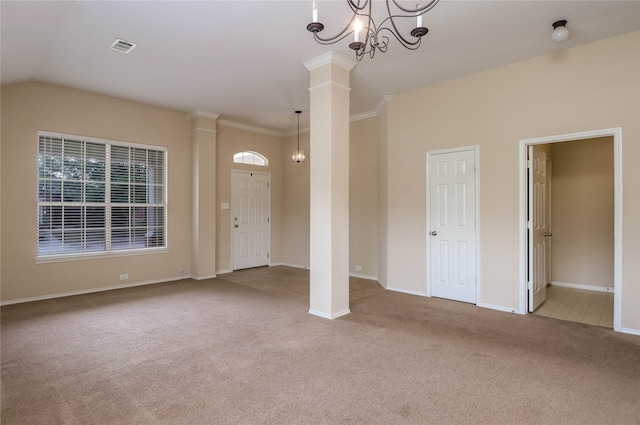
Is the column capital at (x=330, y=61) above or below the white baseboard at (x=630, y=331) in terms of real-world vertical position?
above

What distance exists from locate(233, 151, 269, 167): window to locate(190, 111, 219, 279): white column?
2.47 ft

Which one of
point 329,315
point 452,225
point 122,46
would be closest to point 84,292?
point 122,46

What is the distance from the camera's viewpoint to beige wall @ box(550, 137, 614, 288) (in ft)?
17.0

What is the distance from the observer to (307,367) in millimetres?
2729

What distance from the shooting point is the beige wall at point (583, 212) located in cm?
519

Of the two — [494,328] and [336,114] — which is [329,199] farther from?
[494,328]

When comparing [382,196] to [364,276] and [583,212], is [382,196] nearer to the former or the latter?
[364,276]

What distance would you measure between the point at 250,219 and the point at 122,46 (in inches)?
166

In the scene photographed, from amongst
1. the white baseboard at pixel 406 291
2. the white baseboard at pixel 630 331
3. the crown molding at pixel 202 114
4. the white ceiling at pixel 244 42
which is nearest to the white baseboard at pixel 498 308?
the white baseboard at pixel 406 291

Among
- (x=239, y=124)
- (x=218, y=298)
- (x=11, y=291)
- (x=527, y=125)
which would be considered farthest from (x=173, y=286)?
(x=527, y=125)

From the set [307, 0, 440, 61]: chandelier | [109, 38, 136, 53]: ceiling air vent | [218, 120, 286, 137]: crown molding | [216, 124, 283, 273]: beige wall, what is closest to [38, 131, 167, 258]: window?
[216, 124, 283, 273]: beige wall

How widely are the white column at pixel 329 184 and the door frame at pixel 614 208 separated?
2.15 metres

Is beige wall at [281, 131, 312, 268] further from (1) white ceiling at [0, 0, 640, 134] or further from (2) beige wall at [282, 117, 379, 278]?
(1) white ceiling at [0, 0, 640, 134]

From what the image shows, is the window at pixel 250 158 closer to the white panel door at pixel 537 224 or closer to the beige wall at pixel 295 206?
the beige wall at pixel 295 206
